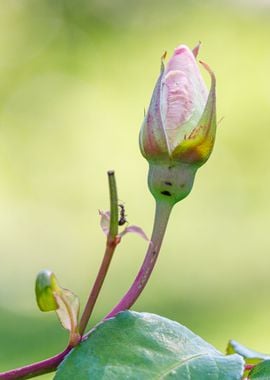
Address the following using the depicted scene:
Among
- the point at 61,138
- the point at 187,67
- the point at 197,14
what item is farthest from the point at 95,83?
the point at 187,67

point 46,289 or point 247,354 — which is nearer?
point 46,289

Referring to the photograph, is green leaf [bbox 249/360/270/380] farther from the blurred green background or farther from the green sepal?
the blurred green background

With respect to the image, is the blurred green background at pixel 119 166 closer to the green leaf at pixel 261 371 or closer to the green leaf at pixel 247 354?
the green leaf at pixel 247 354

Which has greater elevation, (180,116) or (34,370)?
(180,116)

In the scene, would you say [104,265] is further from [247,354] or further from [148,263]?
[247,354]

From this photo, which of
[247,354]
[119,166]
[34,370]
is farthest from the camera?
[119,166]

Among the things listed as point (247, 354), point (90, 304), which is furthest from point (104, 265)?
point (247, 354)

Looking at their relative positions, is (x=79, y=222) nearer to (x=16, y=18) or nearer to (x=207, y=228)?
(x=207, y=228)

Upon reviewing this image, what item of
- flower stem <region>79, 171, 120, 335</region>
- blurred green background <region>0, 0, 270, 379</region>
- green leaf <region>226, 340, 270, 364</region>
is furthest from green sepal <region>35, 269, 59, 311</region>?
blurred green background <region>0, 0, 270, 379</region>

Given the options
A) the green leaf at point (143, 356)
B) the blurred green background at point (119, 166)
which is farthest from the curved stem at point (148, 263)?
the blurred green background at point (119, 166)
